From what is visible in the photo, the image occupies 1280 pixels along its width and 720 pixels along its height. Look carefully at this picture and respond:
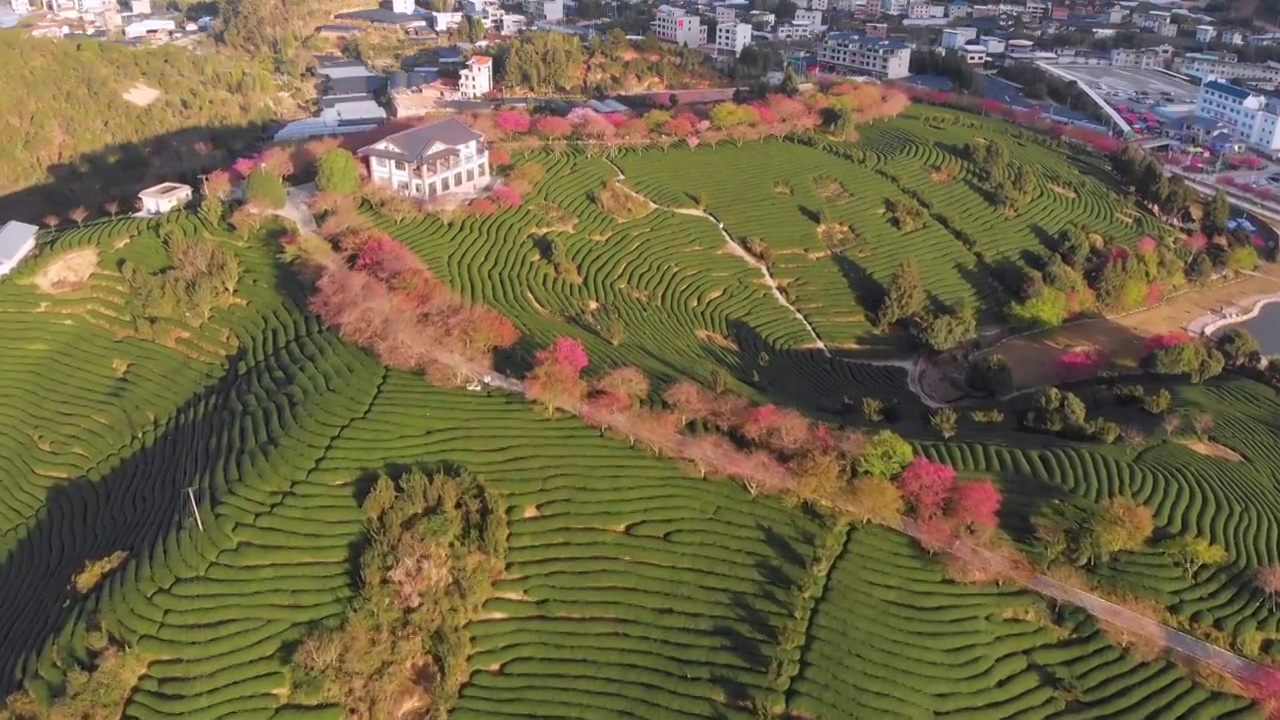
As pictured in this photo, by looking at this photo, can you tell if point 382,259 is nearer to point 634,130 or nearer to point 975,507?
point 975,507

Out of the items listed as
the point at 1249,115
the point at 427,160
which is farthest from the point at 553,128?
the point at 1249,115

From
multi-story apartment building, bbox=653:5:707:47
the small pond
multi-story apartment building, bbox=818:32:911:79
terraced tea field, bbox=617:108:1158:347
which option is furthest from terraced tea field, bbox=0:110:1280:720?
multi-story apartment building, bbox=653:5:707:47

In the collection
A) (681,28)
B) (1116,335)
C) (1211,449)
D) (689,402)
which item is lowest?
(1116,335)

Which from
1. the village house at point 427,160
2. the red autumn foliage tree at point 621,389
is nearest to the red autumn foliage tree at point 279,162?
the village house at point 427,160

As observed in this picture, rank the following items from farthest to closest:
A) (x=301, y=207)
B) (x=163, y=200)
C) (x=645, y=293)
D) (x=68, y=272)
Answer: (x=301, y=207) < (x=163, y=200) < (x=645, y=293) < (x=68, y=272)

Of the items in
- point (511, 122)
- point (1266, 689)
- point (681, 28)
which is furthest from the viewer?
point (681, 28)

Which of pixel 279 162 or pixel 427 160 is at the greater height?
pixel 427 160

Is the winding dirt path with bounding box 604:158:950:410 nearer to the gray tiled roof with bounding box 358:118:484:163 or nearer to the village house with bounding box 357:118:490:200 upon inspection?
the village house with bounding box 357:118:490:200

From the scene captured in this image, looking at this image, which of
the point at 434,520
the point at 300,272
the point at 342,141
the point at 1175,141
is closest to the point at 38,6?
the point at 342,141
